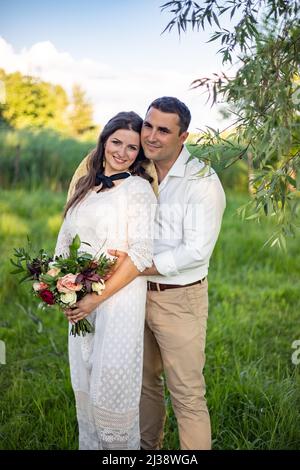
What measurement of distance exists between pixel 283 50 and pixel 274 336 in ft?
9.86

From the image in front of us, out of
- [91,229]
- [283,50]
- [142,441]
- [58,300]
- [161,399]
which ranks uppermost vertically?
[283,50]

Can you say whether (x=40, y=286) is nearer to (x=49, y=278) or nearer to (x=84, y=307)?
(x=49, y=278)

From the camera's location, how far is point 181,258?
2822 millimetres

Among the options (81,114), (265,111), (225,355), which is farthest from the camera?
(81,114)

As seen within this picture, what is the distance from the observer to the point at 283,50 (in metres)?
2.47

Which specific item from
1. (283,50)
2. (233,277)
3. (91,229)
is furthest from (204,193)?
(233,277)

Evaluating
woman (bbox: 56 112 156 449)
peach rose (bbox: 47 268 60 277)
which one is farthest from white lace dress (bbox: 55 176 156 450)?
peach rose (bbox: 47 268 60 277)

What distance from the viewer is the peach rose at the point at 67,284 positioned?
253 cm

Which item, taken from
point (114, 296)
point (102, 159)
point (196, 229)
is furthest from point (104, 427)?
point (102, 159)

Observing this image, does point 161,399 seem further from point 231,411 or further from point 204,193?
point 204,193

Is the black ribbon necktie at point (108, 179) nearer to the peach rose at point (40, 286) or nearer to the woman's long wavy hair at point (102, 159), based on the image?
the woman's long wavy hair at point (102, 159)

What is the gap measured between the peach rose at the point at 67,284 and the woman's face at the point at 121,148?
1.97 ft

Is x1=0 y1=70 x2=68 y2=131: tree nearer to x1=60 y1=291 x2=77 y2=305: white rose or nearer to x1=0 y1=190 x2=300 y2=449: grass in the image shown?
x1=0 y1=190 x2=300 y2=449: grass

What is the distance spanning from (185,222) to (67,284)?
2.21 feet
